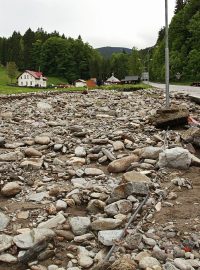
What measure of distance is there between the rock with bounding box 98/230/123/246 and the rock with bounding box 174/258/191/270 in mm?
1062

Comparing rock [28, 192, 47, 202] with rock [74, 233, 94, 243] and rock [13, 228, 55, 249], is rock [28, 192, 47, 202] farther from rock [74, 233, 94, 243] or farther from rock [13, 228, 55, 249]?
rock [74, 233, 94, 243]

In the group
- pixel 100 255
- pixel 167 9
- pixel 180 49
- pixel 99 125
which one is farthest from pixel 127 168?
pixel 180 49

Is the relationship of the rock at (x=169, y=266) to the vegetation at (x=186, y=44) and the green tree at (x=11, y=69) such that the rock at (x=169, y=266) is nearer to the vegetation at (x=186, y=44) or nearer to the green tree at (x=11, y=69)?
the vegetation at (x=186, y=44)

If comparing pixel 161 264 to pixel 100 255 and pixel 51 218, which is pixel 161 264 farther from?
pixel 51 218

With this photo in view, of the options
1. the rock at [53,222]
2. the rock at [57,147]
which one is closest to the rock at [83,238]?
the rock at [53,222]

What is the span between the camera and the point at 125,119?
16734 mm

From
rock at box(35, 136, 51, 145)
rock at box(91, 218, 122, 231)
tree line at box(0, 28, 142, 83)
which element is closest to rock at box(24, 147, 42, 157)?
rock at box(35, 136, 51, 145)

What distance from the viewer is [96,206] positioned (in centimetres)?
774

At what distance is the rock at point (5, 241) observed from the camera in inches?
246

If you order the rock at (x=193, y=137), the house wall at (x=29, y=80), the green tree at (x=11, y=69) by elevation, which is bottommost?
the house wall at (x=29, y=80)

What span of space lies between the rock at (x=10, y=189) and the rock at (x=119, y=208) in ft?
7.39

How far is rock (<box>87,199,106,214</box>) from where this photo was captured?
303 inches

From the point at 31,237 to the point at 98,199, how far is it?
6.64 feet

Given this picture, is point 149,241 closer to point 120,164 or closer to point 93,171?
point 93,171
